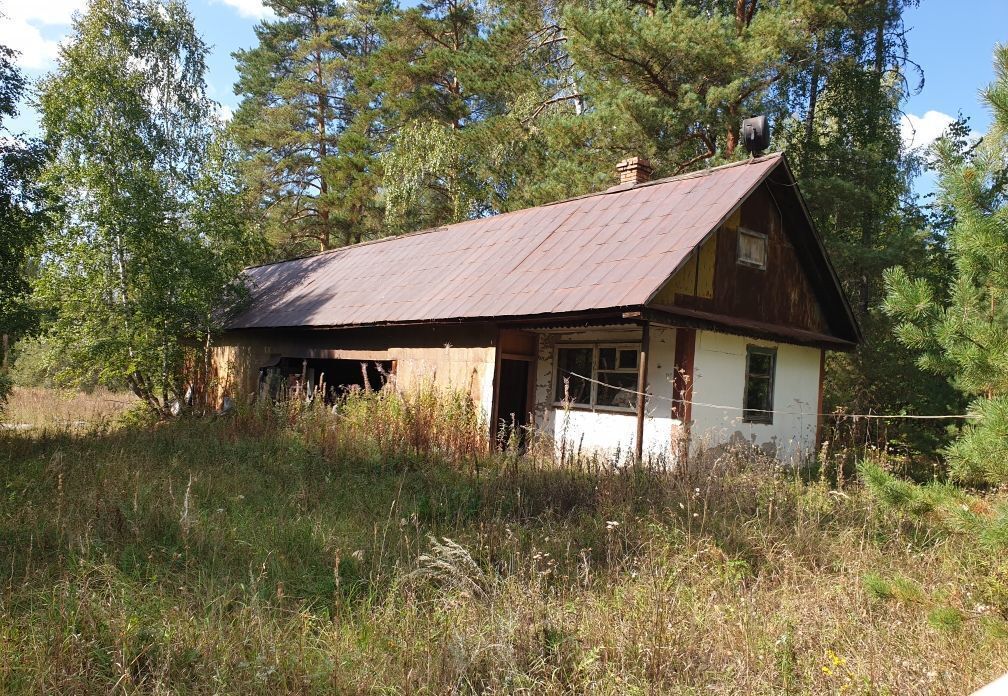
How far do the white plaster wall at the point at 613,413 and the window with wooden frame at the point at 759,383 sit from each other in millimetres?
1932

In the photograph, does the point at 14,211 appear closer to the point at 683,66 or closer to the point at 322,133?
the point at 683,66

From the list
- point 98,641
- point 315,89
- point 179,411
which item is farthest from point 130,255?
point 315,89

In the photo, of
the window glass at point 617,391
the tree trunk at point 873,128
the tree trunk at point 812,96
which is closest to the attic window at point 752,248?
the window glass at point 617,391

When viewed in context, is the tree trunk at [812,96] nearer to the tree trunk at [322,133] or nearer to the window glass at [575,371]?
the window glass at [575,371]

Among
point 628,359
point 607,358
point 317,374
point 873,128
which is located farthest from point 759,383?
point 317,374

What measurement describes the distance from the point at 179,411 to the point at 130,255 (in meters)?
3.55

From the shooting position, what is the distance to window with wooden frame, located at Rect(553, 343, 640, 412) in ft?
39.6

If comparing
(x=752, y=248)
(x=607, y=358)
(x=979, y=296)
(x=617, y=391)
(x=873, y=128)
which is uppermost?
(x=873, y=128)

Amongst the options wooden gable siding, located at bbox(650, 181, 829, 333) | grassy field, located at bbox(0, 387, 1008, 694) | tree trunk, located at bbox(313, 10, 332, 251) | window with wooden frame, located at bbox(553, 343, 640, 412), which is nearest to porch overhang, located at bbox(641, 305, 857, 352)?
wooden gable siding, located at bbox(650, 181, 829, 333)

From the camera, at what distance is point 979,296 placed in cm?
503

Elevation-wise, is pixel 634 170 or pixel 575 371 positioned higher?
pixel 634 170

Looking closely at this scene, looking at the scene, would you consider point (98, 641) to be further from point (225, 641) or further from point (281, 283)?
point (281, 283)

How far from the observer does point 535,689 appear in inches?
150

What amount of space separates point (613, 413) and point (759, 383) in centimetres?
296
